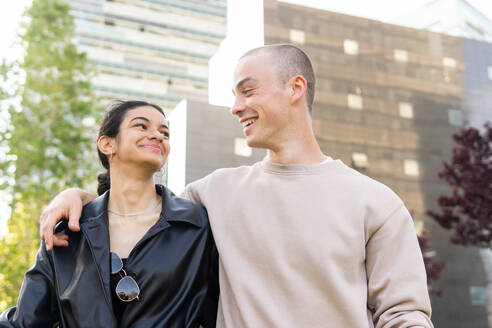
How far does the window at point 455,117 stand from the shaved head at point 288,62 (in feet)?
33.0

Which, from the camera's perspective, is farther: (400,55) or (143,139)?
(400,55)

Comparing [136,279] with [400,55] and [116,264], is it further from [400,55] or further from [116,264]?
[400,55]

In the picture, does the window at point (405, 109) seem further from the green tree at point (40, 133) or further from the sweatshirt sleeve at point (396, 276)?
the sweatshirt sleeve at point (396, 276)

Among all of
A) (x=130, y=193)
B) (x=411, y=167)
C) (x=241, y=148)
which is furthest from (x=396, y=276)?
(x=411, y=167)

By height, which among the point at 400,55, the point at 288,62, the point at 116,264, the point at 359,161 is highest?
the point at 400,55

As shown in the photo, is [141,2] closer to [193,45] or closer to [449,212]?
[193,45]

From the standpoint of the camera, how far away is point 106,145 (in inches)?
97.7

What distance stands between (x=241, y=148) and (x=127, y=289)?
4878mm

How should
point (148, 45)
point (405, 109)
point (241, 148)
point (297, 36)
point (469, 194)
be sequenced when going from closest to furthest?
point (241, 148) < point (297, 36) < point (469, 194) < point (405, 109) < point (148, 45)

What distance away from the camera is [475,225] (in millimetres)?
10258

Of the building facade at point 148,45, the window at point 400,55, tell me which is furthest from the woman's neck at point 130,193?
the building facade at point 148,45

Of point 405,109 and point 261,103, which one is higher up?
point 405,109

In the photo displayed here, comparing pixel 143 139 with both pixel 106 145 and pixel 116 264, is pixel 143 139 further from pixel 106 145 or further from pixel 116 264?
pixel 116 264

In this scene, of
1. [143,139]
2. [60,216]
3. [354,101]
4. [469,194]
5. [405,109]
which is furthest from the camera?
[405,109]
